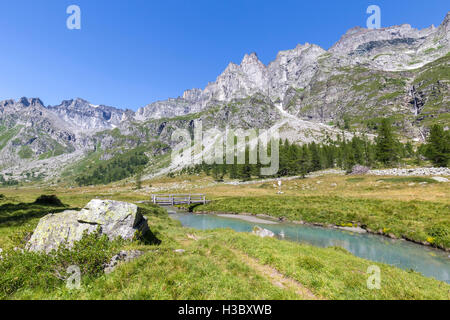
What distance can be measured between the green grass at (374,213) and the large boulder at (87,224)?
26.7 metres

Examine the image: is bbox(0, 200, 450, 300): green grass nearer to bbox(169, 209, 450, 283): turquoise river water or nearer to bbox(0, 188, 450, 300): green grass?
bbox(0, 188, 450, 300): green grass

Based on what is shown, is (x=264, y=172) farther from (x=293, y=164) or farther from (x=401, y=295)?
(x=401, y=295)

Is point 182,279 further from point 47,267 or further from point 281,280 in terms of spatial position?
point 47,267

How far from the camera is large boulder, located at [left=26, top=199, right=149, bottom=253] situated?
1070cm

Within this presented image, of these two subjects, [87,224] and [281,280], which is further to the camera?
[87,224]

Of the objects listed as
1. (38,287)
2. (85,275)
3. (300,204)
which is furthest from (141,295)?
(300,204)

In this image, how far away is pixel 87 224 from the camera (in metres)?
11.8

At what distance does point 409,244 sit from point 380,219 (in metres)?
5.62

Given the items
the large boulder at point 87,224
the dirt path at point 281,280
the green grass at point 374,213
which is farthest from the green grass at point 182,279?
the green grass at point 374,213

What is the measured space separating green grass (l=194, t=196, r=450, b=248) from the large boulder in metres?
26.7

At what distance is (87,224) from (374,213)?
108 ft

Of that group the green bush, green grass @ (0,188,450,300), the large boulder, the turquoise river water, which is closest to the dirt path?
green grass @ (0,188,450,300)

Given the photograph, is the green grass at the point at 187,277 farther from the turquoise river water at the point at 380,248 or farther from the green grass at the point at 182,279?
the turquoise river water at the point at 380,248

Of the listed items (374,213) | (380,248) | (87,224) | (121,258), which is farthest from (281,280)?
(374,213)
